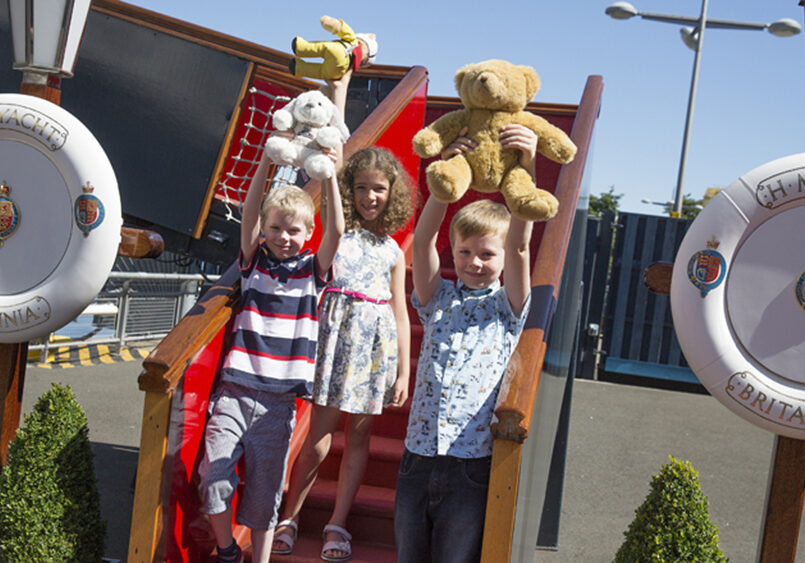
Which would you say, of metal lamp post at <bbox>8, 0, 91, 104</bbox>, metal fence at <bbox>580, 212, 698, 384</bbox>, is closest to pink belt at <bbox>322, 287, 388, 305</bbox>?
metal lamp post at <bbox>8, 0, 91, 104</bbox>

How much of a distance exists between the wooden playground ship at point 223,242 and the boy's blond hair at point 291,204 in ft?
1.12

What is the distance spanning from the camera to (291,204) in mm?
2652

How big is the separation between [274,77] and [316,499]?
337 centimetres

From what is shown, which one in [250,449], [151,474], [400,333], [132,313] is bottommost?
[151,474]

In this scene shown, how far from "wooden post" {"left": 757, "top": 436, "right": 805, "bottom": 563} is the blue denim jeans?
115 centimetres

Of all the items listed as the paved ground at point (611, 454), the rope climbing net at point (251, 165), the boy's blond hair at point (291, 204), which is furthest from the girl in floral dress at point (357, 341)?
the paved ground at point (611, 454)

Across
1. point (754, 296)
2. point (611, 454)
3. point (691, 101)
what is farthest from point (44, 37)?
point (691, 101)

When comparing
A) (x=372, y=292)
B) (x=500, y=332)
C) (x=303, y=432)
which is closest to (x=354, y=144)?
(x=372, y=292)

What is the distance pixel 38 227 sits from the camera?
3.21 m

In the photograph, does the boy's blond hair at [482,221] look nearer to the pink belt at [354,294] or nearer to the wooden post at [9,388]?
the pink belt at [354,294]

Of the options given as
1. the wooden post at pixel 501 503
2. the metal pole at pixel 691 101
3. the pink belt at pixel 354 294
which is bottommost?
the wooden post at pixel 501 503

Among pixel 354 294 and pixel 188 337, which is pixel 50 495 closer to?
pixel 188 337

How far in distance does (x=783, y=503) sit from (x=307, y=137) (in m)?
2.12

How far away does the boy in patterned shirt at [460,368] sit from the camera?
7.32 ft
